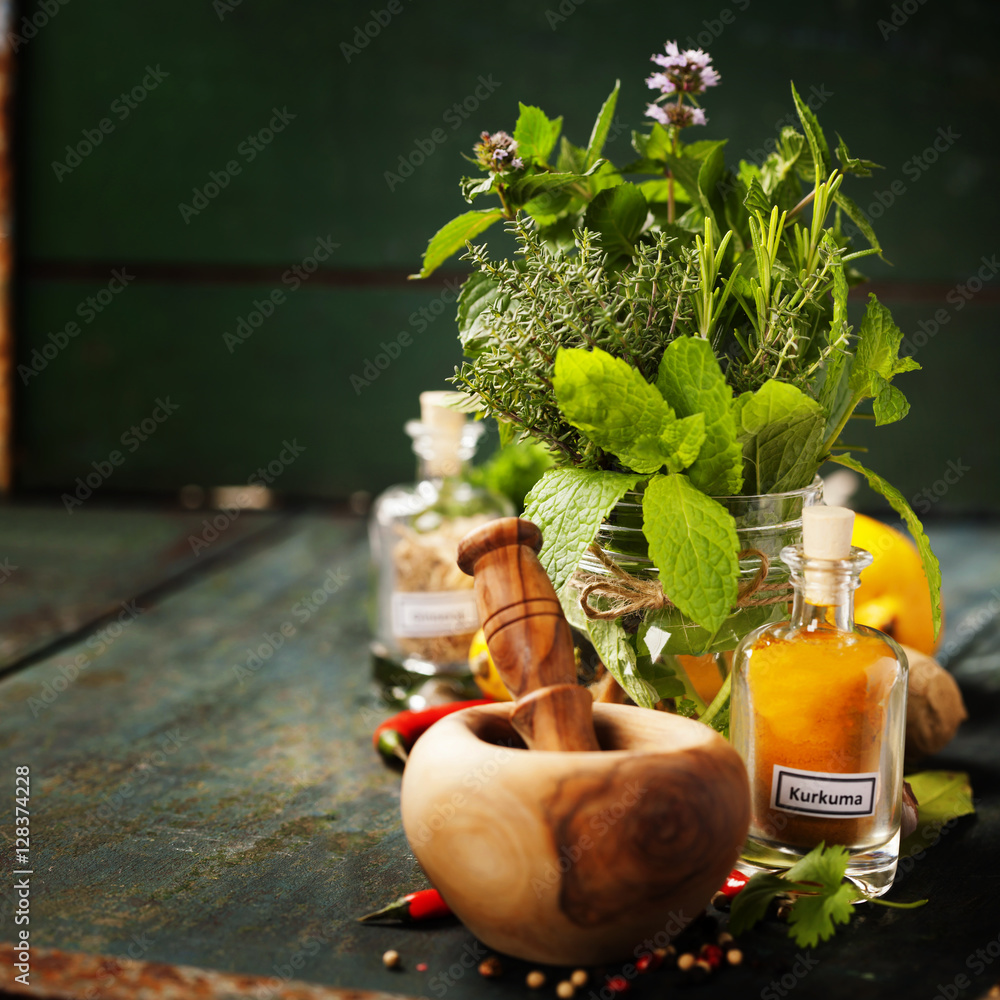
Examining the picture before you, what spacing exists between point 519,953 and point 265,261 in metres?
1.84

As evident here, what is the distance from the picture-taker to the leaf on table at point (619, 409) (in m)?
0.59

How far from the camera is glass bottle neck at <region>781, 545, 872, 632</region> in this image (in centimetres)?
61

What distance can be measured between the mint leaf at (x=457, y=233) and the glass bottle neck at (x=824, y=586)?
290 mm

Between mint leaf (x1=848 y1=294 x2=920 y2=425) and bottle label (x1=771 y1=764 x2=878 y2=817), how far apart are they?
0.22 m

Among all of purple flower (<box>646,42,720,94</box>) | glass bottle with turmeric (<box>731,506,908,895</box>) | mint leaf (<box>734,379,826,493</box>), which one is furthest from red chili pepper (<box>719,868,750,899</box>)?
purple flower (<box>646,42,720,94</box>)

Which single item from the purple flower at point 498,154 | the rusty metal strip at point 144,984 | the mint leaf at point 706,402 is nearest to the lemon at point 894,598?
the mint leaf at point 706,402

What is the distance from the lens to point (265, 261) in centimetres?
217

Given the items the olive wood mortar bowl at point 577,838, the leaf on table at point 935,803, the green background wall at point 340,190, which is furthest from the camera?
the green background wall at point 340,190

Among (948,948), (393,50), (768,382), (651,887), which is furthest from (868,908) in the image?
(393,50)

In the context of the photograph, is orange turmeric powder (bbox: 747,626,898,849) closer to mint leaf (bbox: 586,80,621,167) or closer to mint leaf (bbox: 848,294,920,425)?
mint leaf (bbox: 848,294,920,425)

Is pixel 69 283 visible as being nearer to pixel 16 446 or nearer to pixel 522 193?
pixel 16 446

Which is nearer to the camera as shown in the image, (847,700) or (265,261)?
(847,700)

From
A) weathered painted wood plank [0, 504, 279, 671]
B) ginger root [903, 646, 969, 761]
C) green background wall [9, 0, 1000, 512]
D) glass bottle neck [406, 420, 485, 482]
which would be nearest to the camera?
ginger root [903, 646, 969, 761]

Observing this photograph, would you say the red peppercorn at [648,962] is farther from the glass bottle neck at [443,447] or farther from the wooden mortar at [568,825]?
the glass bottle neck at [443,447]
